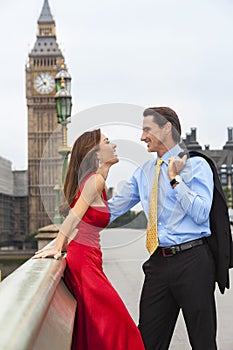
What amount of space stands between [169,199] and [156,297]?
0.44 m

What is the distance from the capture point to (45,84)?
90.9 metres

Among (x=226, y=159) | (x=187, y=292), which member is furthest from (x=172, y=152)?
(x=226, y=159)

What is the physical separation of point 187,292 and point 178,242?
216 millimetres

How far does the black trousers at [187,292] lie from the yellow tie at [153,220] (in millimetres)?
52

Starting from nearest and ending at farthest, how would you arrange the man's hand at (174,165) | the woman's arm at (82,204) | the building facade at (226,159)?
the woman's arm at (82,204) → the man's hand at (174,165) → the building facade at (226,159)

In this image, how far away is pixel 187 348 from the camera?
13.7 ft

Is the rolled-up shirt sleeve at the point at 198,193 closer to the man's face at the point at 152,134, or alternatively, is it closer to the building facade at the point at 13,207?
the man's face at the point at 152,134

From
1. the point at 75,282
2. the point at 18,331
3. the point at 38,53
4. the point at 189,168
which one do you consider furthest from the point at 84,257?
the point at 38,53

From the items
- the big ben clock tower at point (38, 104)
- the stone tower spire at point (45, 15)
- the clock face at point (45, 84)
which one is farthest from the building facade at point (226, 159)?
the stone tower spire at point (45, 15)

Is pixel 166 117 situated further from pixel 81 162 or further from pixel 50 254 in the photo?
pixel 50 254

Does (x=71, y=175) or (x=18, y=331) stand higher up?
(x=71, y=175)

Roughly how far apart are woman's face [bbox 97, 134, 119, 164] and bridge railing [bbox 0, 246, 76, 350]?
17.8 inches

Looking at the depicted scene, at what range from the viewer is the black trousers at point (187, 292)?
298 centimetres

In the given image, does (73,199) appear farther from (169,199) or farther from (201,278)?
(201,278)
